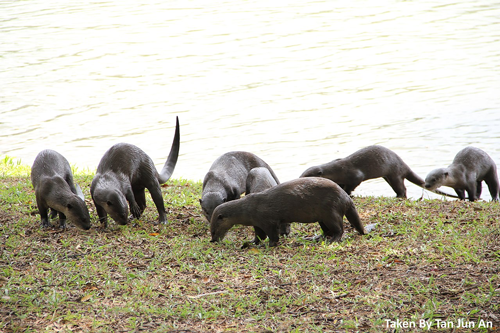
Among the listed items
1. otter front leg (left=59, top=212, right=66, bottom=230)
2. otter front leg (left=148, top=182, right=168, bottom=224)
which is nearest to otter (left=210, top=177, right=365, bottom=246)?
otter front leg (left=148, top=182, right=168, bottom=224)

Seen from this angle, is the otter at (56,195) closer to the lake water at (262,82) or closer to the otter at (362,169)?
the otter at (362,169)

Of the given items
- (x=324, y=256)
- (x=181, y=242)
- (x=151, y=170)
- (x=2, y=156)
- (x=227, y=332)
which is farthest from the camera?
(x=2, y=156)

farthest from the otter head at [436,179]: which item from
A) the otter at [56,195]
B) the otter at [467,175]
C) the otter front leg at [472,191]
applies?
the otter at [56,195]

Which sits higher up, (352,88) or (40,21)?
(40,21)

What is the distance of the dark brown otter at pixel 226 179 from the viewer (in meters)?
6.29

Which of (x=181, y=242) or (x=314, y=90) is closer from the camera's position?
(x=181, y=242)

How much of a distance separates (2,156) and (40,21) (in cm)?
1591

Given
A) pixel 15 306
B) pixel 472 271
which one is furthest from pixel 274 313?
pixel 15 306

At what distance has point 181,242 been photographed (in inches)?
227

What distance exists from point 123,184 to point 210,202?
96 cm

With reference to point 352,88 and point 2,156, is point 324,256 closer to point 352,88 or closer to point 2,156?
point 2,156

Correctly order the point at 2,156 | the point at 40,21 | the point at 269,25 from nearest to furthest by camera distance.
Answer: the point at 2,156 < the point at 269,25 < the point at 40,21

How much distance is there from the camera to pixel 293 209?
5.54 m

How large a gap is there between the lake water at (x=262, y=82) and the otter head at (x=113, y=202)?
4.00 meters
